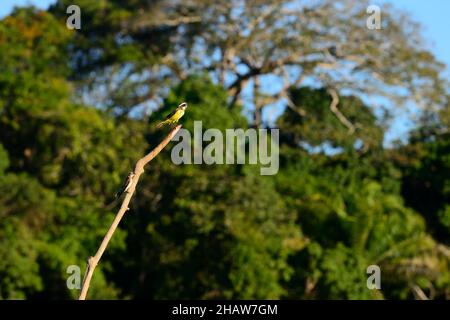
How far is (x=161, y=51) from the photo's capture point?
29406 millimetres

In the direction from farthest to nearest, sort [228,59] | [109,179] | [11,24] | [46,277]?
[228,59], [11,24], [109,179], [46,277]

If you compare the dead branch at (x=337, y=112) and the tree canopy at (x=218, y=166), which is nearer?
the tree canopy at (x=218, y=166)

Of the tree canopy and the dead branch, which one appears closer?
the tree canopy

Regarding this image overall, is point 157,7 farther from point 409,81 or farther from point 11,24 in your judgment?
point 409,81

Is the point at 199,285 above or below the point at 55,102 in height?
below

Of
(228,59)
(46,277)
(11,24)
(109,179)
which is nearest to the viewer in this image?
(46,277)

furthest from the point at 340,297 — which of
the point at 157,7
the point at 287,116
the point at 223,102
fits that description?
the point at 157,7

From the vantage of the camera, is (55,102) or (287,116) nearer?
(55,102)

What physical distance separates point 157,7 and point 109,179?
7121 mm

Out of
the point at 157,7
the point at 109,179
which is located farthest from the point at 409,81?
the point at 109,179

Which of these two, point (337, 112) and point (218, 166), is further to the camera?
point (337, 112)

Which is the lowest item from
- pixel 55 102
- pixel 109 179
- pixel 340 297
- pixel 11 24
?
pixel 340 297

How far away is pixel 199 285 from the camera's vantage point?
855 inches

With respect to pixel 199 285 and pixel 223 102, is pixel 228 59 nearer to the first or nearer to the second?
pixel 223 102
